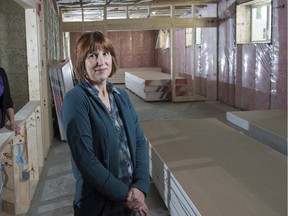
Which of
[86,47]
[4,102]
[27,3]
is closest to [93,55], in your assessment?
[86,47]

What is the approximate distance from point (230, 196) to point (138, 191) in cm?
86

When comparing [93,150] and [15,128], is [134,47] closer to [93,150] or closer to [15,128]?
[15,128]

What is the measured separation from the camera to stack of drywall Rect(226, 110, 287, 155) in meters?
3.34

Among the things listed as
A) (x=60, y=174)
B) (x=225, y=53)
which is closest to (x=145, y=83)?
(x=225, y=53)

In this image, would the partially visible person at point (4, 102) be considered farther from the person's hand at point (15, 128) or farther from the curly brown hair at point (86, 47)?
the curly brown hair at point (86, 47)

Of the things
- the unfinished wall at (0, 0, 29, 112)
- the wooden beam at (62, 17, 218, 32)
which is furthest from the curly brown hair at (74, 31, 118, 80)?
the wooden beam at (62, 17, 218, 32)

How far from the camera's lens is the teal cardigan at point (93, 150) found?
1.29 m

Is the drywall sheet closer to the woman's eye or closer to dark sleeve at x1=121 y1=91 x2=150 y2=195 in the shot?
dark sleeve at x1=121 y1=91 x2=150 y2=195

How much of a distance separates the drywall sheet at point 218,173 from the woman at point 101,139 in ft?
2.06

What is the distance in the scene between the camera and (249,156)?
9.47 ft

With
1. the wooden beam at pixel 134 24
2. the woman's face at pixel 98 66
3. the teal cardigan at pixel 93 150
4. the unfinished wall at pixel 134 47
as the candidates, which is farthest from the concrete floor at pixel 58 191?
the unfinished wall at pixel 134 47

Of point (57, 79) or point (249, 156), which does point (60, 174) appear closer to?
point (57, 79)

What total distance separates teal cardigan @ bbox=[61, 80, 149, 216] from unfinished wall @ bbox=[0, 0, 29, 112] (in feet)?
11.6

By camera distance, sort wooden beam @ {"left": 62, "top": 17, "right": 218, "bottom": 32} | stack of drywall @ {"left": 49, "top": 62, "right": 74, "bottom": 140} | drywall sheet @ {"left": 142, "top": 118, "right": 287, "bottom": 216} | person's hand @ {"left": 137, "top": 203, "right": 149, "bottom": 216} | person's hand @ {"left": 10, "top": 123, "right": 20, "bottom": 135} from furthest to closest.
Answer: wooden beam @ {"left": 62, "top": 17, "right": 218, "bottom": 32} → stack of drywall @ {"left": 49, "top": 62, "right": 74, "bottom": 140} → person's hand @ {"left": 10, "top": 123, "right": 20, "bottom": 135} → drywall sheet @ {"left": 142, "top": 118, "right": 287, "bottom": 216} → person's hand @ {"left": 137, "top": 203, "right": 149, "bottom": 216}
